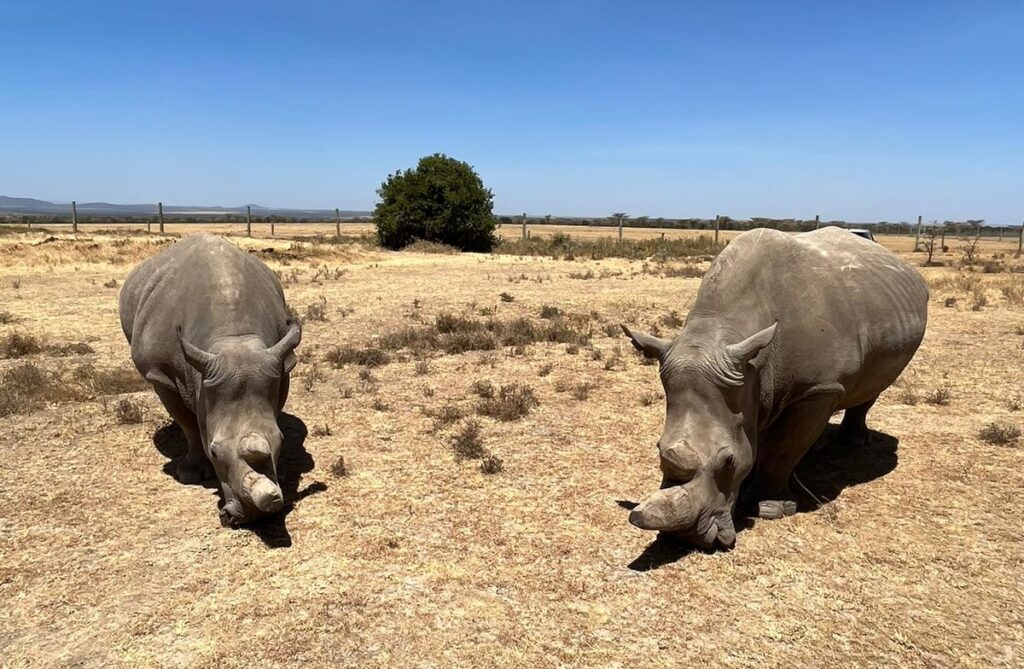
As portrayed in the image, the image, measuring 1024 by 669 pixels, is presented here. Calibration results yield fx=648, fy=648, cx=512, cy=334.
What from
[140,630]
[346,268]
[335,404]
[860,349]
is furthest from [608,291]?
[140,630]

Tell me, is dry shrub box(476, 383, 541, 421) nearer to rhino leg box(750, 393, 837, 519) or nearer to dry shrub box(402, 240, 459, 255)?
rhino leg box(750, 393, 837, 519)

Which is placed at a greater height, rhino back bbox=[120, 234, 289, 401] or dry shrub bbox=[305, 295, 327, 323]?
rhino back bbox=[120, 234, 289, 401]

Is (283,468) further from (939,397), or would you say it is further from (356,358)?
(939,397)

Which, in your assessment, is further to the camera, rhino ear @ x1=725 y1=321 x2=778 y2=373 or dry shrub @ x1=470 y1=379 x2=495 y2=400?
dry shrub @ x1=470 y1=379 x2=495 y2=400

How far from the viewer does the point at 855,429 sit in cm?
A: 764

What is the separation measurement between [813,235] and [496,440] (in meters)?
4.12

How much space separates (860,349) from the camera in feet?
19.1

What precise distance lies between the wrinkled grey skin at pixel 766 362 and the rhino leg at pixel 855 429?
74 centimetres

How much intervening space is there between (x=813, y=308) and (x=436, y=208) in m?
32.0

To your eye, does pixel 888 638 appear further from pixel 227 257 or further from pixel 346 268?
pixel 346 268

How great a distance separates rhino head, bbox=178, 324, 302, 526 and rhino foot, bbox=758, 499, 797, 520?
4053mm

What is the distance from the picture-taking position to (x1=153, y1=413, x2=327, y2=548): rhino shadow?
5.41 metres

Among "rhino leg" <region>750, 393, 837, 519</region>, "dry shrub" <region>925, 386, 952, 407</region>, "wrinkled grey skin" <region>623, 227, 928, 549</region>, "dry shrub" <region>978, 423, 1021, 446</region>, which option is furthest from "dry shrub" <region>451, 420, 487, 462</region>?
"dry shrub" <region>925, 386, 952, 407</region>

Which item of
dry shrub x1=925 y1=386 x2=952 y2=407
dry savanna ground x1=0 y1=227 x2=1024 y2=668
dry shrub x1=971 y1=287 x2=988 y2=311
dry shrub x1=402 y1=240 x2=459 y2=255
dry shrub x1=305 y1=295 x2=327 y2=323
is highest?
dry shrub x1=402 y1=240 x2=459 y2=255
